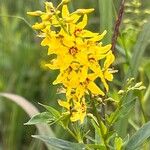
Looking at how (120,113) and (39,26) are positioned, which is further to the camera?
(120,113)

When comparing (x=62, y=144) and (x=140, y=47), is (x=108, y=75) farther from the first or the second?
(x=140, y=47)

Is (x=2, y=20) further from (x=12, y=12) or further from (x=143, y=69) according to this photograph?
(x=143, y=69)

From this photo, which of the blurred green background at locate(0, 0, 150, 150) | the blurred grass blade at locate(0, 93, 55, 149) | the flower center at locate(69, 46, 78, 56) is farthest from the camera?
the blurred green background at locate(0, 0, 150, 150)

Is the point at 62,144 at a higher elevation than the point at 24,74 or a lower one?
higher

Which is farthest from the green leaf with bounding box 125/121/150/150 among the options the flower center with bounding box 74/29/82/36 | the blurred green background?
the blurred green background

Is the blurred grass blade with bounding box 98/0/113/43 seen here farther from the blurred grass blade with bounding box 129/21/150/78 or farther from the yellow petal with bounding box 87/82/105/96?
the yellow petal with bounding box 87/82/105/96

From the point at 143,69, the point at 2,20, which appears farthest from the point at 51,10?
the point at 2,20

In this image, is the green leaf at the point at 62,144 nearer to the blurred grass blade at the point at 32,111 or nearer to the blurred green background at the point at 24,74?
the blurred grass blade at the point at 32,111

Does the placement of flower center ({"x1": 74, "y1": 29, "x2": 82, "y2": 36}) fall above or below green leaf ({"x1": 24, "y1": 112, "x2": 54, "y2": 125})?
above

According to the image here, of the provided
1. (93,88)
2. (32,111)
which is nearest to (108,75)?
(93,88)

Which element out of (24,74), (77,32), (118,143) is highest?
(77,32)

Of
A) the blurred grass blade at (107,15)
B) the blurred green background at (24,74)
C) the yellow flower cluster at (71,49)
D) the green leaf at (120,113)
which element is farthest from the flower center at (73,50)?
the blurred green background at (24,74)
